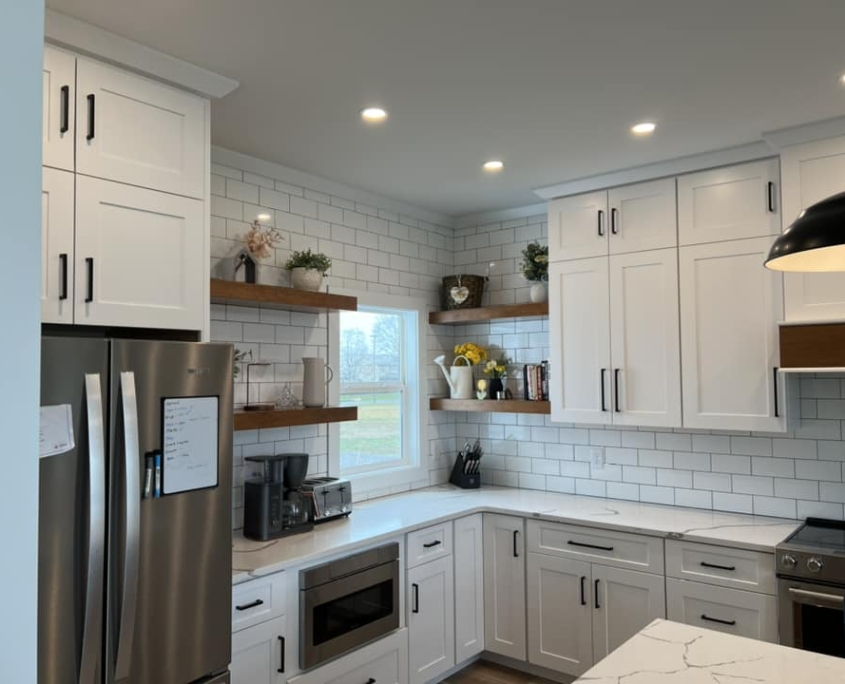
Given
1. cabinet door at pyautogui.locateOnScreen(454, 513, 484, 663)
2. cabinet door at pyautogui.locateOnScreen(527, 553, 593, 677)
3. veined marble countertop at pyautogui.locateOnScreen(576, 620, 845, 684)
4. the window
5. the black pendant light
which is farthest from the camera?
the window

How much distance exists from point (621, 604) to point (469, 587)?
81 centimetres

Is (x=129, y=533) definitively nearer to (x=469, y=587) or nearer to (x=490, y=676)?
(x=469, y=587)

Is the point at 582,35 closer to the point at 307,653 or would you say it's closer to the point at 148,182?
the point at 148,182

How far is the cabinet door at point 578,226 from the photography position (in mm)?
3678

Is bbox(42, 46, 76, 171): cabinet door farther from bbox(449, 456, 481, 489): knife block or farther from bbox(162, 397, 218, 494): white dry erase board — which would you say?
bbox(449, 456, 481, 489): knife block

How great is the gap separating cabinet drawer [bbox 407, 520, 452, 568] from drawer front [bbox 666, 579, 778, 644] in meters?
1.10

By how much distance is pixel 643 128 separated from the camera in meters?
2.92

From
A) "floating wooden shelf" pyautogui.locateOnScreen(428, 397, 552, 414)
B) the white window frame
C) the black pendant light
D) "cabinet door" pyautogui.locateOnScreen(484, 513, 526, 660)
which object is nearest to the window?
the white window frame

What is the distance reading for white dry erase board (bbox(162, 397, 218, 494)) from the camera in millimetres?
2068

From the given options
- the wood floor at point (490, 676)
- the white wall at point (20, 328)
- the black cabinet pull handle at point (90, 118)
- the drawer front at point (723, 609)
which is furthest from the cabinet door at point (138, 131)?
the wood floor at point (490, 676)

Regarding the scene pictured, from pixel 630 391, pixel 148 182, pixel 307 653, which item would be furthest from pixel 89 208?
pixel 630 391

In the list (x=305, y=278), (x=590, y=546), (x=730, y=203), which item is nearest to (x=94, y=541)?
(x=305, y=278)

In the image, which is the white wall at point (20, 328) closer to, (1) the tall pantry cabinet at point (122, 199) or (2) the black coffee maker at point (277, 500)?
(1) the tall pantry cabinet at point (122, 199)

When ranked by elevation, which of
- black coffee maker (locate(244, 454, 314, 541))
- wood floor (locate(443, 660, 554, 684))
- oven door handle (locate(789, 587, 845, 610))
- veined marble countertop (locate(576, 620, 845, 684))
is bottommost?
wood floor (locate(443, 660, 554, 684))
